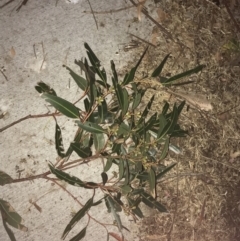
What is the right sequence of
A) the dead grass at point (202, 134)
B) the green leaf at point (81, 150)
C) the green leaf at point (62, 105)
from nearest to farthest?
the green leaf at point (62, 105), the green leaf at point (81, 150), the dead grass at point (202, 134)

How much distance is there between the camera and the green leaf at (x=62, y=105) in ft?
3.57

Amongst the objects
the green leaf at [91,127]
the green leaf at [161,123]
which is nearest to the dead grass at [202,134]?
the green leaf at [161,123]

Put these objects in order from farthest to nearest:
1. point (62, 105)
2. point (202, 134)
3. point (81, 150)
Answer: point (202, 134) → point (81, 150) → point (62, 105)

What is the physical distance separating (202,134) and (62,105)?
0.82 meters

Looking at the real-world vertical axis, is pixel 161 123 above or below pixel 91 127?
below

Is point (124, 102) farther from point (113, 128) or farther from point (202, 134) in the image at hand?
point (202, 134)

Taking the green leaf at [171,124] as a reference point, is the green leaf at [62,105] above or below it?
above

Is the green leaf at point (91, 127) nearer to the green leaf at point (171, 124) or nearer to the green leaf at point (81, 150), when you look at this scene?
the green leaf at point (81, 150)

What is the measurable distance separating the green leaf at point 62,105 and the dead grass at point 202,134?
1.92 feet

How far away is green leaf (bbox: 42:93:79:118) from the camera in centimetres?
109

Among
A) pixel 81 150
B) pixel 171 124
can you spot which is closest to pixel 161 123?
pixel 171 124

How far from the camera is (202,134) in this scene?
5.50ft

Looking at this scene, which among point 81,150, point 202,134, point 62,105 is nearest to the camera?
point 62,105

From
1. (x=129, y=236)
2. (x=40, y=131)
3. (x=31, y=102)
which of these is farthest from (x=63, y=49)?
(x=129, y=236)
